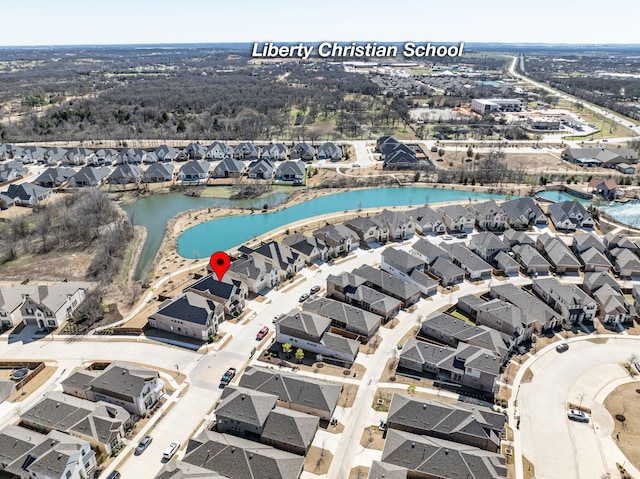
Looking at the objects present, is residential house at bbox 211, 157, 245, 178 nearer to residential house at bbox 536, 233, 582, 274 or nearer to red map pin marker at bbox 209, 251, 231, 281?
red map pin marker at bbox 209, 251, 231, 281

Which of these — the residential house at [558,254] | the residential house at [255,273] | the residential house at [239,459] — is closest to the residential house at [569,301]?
the residential house at [558,254]

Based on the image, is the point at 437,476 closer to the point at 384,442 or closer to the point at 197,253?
the point at 384,442

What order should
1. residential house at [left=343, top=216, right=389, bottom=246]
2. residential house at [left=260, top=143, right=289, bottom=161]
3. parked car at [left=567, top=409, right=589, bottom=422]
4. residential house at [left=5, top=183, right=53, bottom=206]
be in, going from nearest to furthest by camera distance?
parked car at [left=567, top=409, right=589, bottom=422], residential house at [left=343, top=216, right=389, bottom=246], residential house at [left=5, top=183, right=53, bottom=206], residential house at [left=260, top=143, right=289, bottom=161]

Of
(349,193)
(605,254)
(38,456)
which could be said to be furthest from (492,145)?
(38,456)

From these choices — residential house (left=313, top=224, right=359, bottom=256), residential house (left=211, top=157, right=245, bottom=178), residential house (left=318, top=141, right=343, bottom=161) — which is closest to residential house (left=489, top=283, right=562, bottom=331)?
residential house (left=313, top=224, right=359, bottom=256)

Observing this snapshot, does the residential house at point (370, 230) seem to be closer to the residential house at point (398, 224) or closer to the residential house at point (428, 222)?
the residential house at point (398, 224)

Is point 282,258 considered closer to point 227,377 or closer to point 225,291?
point 225,291

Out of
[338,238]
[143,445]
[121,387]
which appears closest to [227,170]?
[338,238]
